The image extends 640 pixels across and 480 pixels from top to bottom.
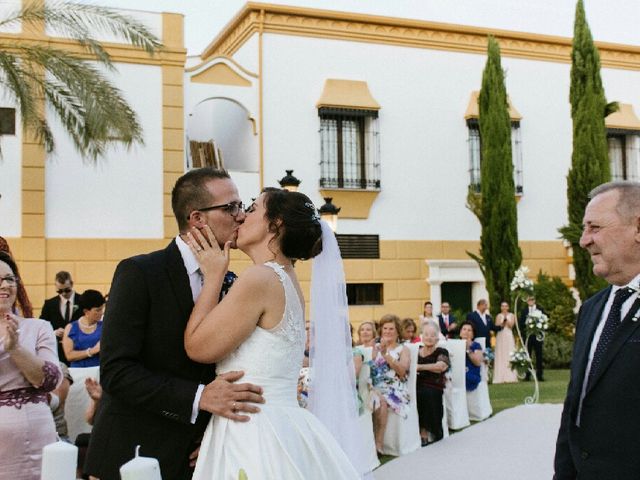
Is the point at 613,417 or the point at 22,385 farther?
the point at 22,385

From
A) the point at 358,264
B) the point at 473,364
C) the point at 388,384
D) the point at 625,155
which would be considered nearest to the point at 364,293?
the point at 358,264

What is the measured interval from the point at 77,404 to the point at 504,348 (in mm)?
11655

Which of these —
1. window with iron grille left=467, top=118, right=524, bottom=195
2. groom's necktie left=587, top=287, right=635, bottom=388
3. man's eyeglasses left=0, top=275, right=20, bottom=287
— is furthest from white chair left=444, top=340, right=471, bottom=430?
window with iron grille left=467, top=118, right=524, bottom=195

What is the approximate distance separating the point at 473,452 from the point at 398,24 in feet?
40.1

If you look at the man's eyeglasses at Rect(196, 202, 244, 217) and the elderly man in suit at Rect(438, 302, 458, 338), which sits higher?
the man's eyeglasses at Rect(196, 202, 244, 217)

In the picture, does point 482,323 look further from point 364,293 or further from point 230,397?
point 230,397

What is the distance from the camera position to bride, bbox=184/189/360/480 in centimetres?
300

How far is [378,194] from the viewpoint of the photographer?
1873 cm

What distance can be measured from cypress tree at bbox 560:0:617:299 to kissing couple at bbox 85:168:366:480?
56.3 ft

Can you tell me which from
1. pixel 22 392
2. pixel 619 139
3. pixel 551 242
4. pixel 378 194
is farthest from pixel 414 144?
pixel 22 392

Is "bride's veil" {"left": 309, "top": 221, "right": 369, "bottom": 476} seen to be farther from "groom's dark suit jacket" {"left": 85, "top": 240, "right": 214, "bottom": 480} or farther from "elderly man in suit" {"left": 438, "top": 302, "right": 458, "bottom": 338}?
"elderly man in suit" {"left": 438, "top": 302, "right": 458, "bottom": 338}

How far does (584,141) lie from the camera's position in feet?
64.8

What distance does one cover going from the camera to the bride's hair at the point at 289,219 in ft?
10.9

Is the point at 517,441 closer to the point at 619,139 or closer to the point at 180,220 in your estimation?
the point at 180,220
